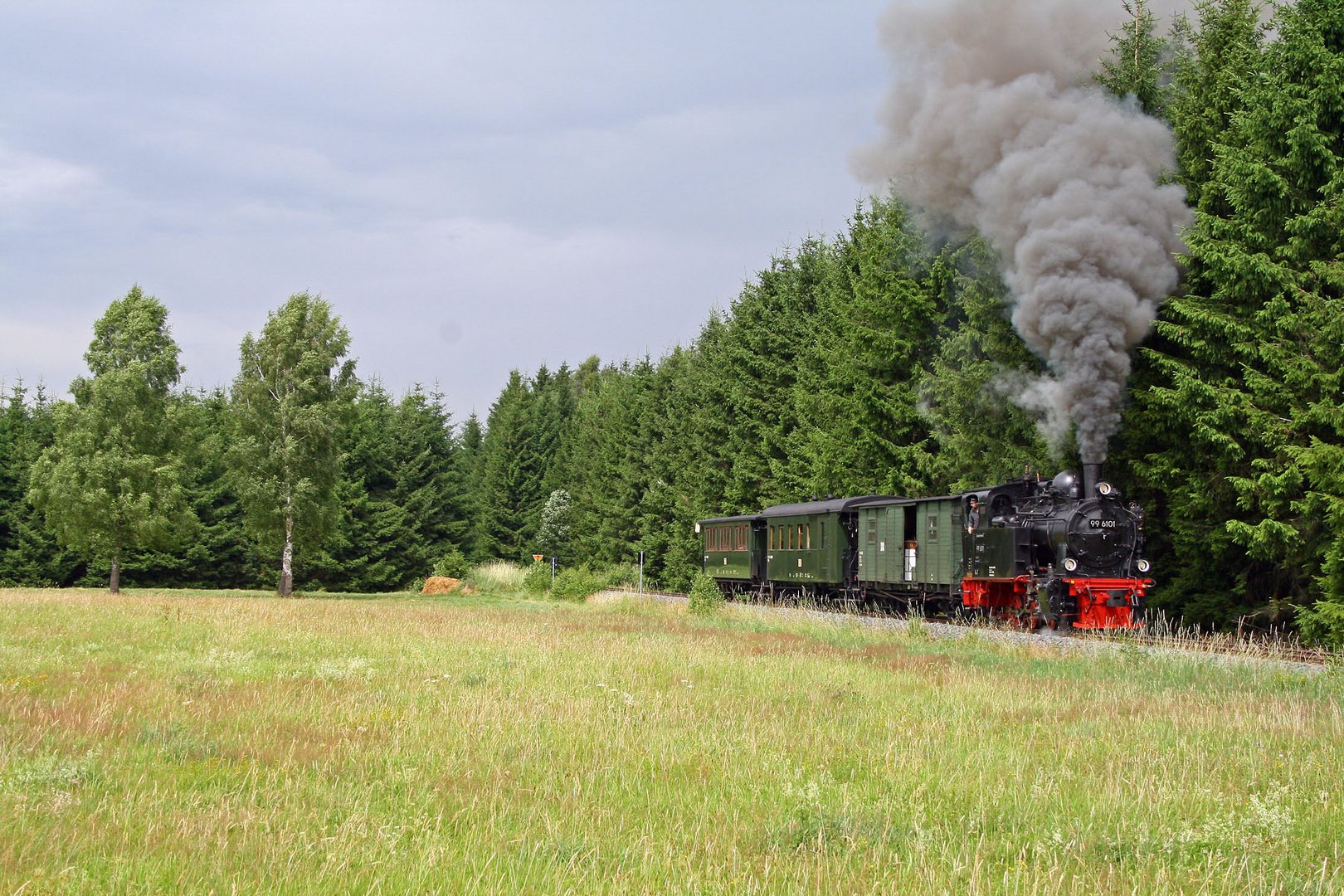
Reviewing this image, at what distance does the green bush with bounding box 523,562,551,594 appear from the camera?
3825 centimetres

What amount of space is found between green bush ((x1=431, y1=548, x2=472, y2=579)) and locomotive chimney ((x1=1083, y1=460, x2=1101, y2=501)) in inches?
1305

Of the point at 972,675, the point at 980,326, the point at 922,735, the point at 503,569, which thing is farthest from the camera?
the point at 503,569

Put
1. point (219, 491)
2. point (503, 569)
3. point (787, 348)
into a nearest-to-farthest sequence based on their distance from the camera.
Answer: point (787, 348), point (503, 569), point (219, 491)

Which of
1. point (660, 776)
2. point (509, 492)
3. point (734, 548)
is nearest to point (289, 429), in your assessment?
point (734, 548)

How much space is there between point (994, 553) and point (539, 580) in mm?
21494

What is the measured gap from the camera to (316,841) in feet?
17.1

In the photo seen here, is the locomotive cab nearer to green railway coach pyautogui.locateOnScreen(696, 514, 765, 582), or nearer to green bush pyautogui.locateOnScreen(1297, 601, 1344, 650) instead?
green bush pyautogui.locateOnScreen(1297, 601, 1344, 650)

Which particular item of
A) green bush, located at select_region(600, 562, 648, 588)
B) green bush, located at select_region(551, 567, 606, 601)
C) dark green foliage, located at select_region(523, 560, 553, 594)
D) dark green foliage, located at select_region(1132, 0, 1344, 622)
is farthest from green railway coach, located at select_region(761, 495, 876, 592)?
green bush, located at select_region(600, 562, 648, 588)

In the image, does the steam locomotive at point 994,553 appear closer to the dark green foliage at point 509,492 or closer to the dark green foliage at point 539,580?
the dark green foliage at point 539,580

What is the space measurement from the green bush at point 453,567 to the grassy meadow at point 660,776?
3416 centimetres

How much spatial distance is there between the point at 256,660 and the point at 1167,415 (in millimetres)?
15384

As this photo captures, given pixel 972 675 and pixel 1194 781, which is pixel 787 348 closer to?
pixel 972 675

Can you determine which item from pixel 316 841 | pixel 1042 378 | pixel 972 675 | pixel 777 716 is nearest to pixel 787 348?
pixel 1042 378

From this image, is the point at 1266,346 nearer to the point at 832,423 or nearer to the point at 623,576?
the point at 832,423
